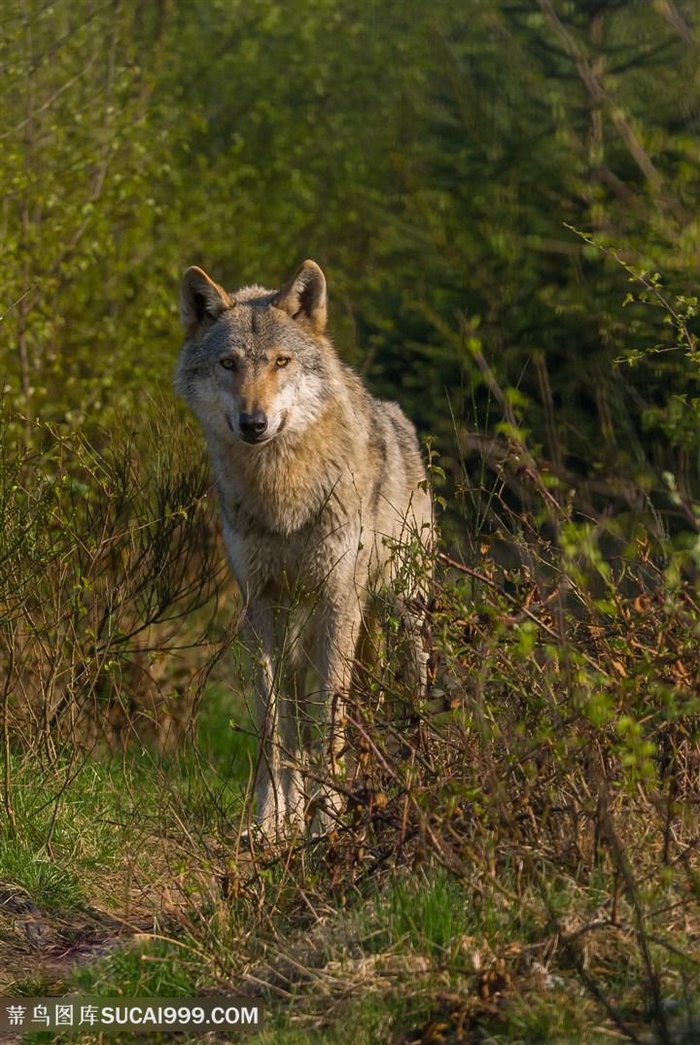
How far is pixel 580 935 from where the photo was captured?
4.32 m

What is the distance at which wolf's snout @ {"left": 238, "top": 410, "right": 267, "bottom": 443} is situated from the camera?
6.84 metres

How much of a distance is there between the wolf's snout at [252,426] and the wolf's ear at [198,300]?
0.85 meters

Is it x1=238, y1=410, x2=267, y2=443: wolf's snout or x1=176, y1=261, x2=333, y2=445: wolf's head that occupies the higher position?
x1=176, y1=261, x2=333, y2=445: wolf's head

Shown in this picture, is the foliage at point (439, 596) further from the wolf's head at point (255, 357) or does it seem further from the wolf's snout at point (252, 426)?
the wolf's snout at point (252, 426)

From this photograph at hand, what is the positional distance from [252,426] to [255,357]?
0.44 meters

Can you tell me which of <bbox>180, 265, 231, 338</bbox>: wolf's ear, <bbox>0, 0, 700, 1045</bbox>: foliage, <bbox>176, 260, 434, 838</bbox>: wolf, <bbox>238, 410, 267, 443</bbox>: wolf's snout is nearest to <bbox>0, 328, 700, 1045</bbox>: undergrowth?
<bbox>0, 0, 700, 1045</bbox>: foliage

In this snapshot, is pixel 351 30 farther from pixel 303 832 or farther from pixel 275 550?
pixel 303 832

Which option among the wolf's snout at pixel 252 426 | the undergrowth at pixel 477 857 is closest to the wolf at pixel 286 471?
the wolf's snout at pixel 252 426

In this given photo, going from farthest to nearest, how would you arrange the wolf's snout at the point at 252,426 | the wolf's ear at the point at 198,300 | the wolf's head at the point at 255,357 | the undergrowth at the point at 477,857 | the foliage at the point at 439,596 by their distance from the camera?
1. the wolf's ear at the point at 198,300
2. the wolf's head at the point at 255,357
3. the wolf's snout at the point at 252,426
4. the foliage at the point at 439,596
5. the undergrowth at the point at 477,857

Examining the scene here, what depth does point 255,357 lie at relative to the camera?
7.10 meters

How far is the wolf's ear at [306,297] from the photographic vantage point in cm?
747

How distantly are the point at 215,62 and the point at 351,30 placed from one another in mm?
1925

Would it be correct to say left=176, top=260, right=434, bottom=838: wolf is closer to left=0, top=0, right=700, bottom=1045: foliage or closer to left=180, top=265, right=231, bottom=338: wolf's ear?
left=180, top=265, right=231, bottom=338: wolf's ear

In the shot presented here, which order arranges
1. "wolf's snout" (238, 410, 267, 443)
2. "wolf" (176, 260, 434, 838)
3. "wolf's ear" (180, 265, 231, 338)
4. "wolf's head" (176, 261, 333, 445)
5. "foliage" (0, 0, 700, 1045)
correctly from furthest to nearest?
"wolf's ear" (180, 265, 231, 338)
"wolf" (176, 260, 434, 838)
"wolf's head" (176, 261, 333, 445)
"wolf's snout" (238, 410, 267, 443)
"foliage" (0, 0, 700, 1045)
